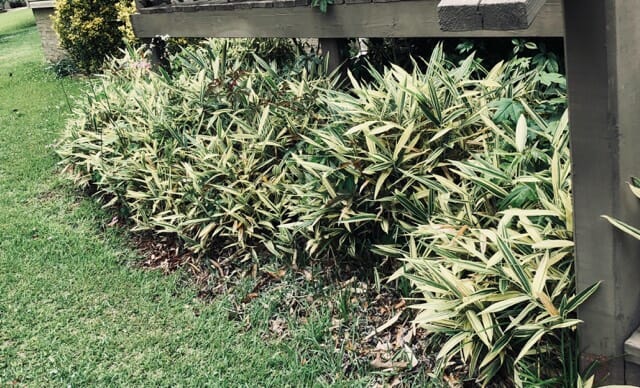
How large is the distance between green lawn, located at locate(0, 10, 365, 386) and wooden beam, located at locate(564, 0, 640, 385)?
121cm

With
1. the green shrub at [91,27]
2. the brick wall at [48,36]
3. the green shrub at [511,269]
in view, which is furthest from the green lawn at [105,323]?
the brick wall at [48,36]

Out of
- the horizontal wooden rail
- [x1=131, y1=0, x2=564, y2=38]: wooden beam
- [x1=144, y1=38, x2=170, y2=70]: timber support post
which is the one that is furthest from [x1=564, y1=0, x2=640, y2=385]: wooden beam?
[x1=144, y1=38, x2=170, y2=70]: timber support post

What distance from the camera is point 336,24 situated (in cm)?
473

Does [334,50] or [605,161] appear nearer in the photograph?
[605,161]

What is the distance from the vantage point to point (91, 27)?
9.40 m

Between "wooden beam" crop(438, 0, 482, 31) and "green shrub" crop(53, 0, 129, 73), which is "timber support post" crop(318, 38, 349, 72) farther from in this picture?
"green shrub" crop(53, 0, 129, 73)

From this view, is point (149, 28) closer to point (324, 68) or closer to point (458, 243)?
point (324, 68)

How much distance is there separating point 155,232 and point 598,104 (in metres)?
3.53

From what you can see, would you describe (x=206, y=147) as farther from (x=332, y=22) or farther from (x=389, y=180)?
(x=389, y=180)

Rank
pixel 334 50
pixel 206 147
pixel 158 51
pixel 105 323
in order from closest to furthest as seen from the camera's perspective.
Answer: pixel 105 323 < pixel 206 147 < pixel 334 50 < pixel 158 51

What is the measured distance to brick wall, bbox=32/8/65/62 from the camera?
11242mm

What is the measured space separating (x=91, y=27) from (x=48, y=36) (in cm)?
246

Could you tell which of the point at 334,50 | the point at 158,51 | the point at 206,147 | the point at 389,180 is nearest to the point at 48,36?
the point at 158,51

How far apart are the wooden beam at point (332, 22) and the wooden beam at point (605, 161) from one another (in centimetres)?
163
